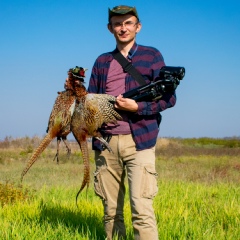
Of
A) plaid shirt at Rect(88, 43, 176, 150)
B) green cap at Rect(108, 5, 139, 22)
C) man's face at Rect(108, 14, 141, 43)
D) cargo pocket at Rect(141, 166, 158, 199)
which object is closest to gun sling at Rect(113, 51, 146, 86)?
plaid shirt at Rect(88, 43, 176, 150)

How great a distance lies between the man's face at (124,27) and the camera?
385cm

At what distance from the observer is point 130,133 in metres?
3.86

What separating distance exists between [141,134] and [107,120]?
350 mm

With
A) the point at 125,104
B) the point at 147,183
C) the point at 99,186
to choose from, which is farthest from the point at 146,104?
the point at 99,186

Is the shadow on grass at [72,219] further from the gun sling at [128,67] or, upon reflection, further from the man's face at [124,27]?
the man's face at [124,27]

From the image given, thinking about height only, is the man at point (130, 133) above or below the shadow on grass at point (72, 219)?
above

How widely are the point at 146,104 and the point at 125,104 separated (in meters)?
0.21

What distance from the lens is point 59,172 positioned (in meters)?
15.0

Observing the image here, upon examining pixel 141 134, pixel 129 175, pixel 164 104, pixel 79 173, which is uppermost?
pixel 164 104

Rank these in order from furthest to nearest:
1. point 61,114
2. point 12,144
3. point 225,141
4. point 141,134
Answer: point 225,141
point 12,144
point 141,134
point 61,114

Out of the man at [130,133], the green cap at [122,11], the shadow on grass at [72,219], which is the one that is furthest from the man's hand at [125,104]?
the shadow on grass at [72,219]

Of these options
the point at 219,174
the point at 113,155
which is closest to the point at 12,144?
the point at 219,174

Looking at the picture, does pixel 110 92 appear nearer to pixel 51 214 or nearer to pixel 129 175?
pixel 129 175

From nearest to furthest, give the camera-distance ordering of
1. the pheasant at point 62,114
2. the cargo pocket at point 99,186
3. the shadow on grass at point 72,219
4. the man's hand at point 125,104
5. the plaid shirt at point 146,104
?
the pheasant at point 62,114
the man's hand at point 125,104
the plaid shirt at point 146,104
the cargo pocket at point 99,186
the shadow on grass at point 72,219
